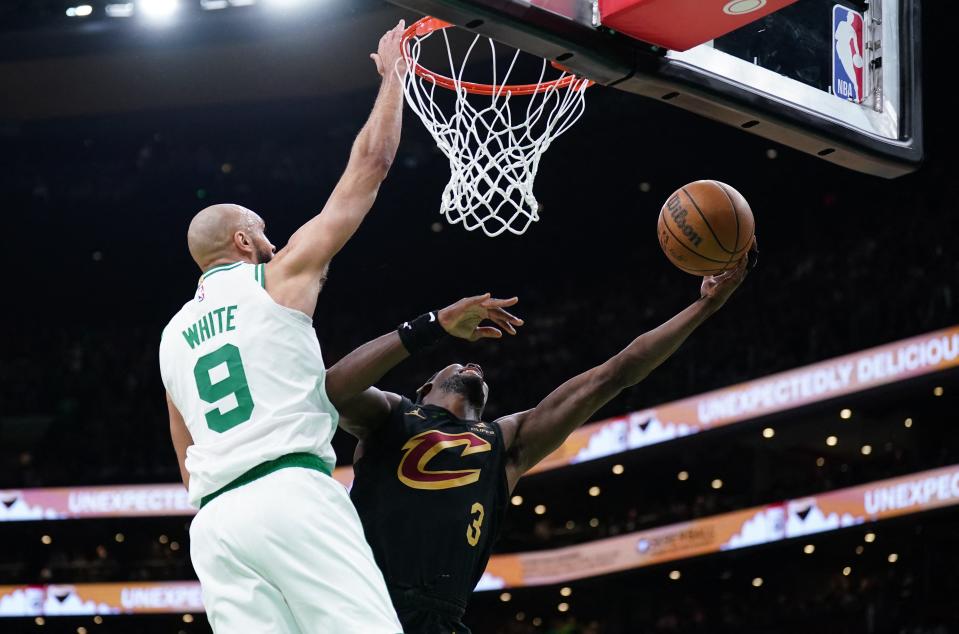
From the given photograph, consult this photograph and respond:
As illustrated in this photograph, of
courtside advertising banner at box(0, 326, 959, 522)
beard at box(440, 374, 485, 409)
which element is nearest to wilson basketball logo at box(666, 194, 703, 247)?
beard at box(440, 374, 485, 409)

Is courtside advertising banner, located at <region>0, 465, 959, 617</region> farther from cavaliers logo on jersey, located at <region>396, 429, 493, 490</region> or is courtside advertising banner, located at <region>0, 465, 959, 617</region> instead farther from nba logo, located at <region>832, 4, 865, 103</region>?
cavaliers logo on jersey, located at <region>396, 429, 493, 490</region>

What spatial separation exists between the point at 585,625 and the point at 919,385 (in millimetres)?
8260

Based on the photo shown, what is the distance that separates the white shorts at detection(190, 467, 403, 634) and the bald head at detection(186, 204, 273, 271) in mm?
783

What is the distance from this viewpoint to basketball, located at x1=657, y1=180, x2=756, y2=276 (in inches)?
194

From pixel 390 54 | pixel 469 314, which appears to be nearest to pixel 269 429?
pixel 469 314

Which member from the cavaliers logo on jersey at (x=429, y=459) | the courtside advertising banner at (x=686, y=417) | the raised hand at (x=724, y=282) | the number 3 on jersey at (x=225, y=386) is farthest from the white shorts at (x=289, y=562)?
the courtside advertising banner at (x=686, y=417)

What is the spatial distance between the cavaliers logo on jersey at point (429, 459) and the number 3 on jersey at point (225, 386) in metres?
Result: 1.16

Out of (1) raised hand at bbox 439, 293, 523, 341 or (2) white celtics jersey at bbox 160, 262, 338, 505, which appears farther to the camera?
(1) raised hand at bbox 439, 293, 523, 341

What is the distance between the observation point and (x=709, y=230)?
16.2 ft

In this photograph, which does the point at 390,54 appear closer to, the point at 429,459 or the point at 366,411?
the point at 366,411

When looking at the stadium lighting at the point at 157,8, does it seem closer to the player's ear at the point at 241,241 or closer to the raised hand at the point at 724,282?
the raised hand at the point at 724,282

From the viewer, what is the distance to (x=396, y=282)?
2388cm

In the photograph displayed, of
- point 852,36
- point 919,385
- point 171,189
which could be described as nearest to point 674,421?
point 919,385

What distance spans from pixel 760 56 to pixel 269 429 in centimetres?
242
